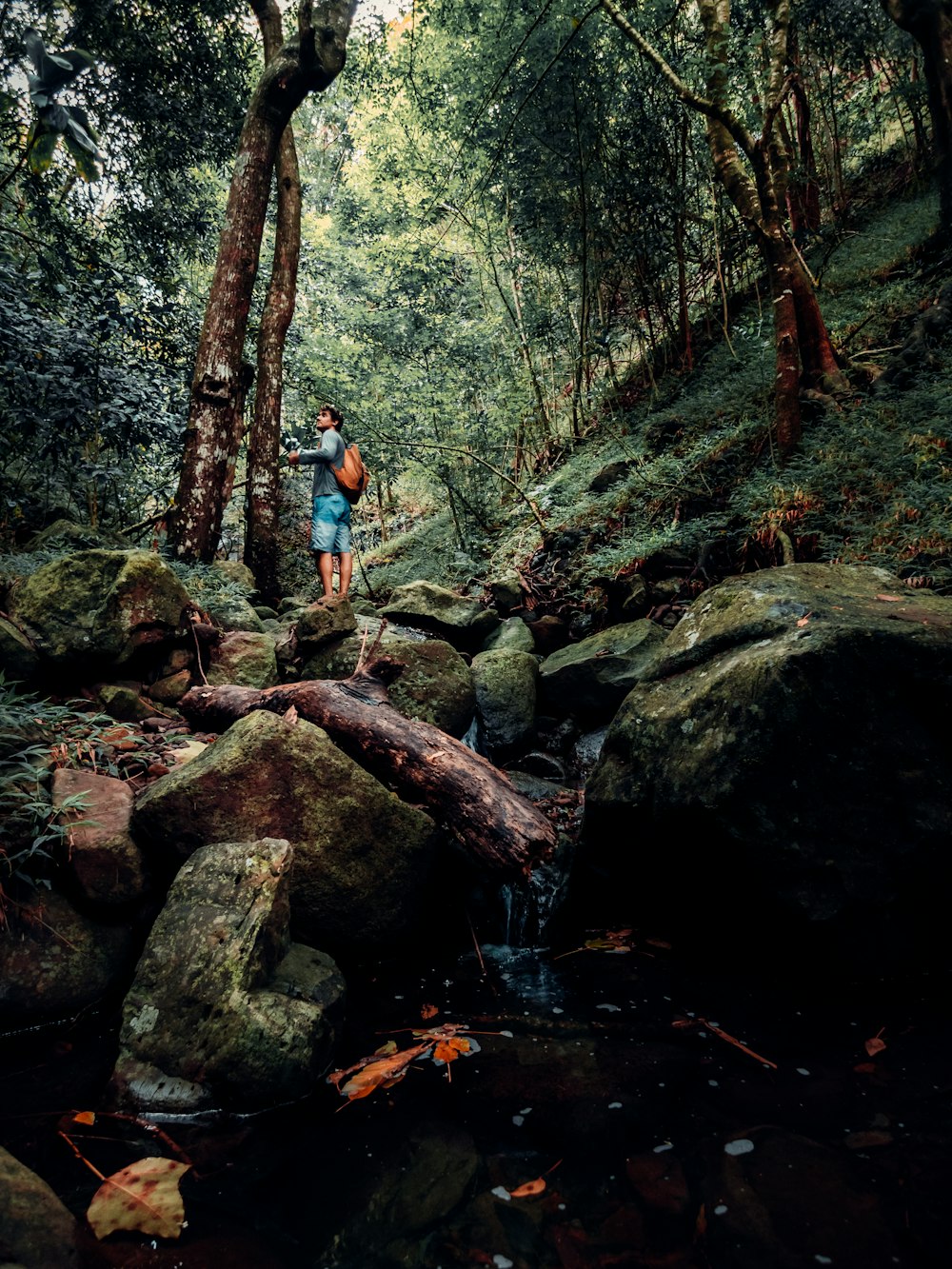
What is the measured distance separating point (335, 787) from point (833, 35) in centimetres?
1267

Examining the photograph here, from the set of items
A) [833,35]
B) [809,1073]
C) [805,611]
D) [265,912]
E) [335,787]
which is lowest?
[809,1073]

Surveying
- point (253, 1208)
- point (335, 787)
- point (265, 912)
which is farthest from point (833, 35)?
point (253, 1208)

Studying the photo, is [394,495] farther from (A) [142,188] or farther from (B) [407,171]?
(A) [142,188]

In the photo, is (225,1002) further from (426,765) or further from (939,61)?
(939,61)

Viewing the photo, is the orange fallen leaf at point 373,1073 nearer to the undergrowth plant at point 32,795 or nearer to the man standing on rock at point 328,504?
the undergrowth plant at point 32,795

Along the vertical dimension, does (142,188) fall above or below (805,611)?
above

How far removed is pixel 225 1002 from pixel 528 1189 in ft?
3.73

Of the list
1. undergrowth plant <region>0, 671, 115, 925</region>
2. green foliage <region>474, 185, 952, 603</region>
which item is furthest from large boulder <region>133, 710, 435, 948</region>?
green foliage <region>474, 185, 952, 603</region>

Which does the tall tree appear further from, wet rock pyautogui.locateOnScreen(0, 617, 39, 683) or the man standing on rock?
wet rock pyautogui.locateOnScreen(0, 617, 39, 683)

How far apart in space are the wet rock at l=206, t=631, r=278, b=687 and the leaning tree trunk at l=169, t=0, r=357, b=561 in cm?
221

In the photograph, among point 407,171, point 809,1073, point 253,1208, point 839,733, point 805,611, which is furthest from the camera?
point 407,171

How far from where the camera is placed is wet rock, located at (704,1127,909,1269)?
4.97 ft

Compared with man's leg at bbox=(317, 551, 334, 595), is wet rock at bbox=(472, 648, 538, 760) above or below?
below

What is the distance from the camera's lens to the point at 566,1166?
6.09 feet
